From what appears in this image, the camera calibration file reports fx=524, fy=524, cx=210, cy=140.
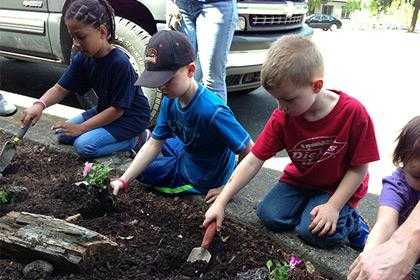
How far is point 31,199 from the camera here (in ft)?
8.71

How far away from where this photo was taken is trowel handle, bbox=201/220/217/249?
7.14 ft

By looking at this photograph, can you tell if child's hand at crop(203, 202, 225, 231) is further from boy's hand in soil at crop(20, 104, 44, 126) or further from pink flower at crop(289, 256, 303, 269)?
boy's hand in soil at crop(20, 104, 44, 126)

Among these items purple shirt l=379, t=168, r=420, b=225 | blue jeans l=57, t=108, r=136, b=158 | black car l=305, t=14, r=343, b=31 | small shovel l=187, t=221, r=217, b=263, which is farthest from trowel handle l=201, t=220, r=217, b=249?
black car l=305, t=14, r=343, b=31

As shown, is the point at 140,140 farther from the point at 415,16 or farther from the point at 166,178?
the point at 415,16

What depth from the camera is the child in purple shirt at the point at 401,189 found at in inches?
73.8

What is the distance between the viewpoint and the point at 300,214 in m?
2.50

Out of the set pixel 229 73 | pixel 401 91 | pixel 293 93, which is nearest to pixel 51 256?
pixel 293 93

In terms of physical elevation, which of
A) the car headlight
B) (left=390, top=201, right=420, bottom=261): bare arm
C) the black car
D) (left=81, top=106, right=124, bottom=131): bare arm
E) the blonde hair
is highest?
the blonde hair

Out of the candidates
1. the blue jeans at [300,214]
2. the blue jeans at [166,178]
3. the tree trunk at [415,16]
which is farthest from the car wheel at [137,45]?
the tree trunk at [415,16]

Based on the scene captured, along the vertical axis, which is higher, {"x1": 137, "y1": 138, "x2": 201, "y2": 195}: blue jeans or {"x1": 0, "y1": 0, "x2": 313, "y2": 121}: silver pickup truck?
{"x1": 0, "y1": 0, "x2": 313, "y2": 121}: silver pickup truck

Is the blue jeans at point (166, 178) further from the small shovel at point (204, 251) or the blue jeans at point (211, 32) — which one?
the blue jeans at point (211, 32)

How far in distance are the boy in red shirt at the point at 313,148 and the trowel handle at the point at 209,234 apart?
0.12ft

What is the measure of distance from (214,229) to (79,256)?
1.86 feet

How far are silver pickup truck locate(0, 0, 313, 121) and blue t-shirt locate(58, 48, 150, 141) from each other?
27.1 inches
